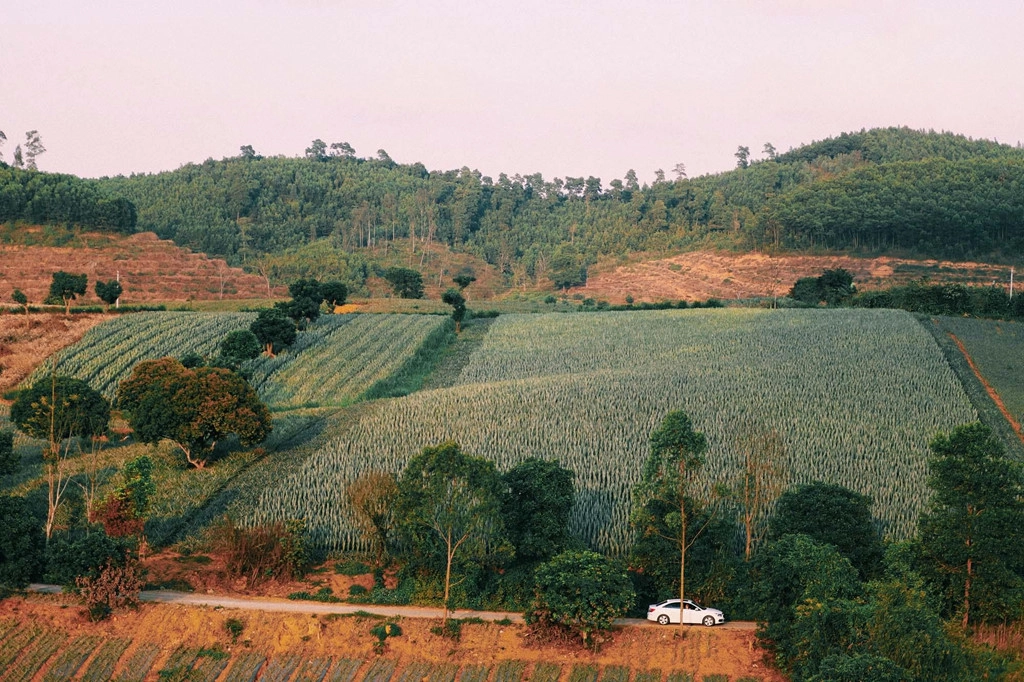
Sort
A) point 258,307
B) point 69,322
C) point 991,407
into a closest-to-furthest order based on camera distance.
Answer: point 991,407 → point 69,322 → point 258,307

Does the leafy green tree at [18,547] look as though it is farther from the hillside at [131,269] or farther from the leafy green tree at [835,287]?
the leafy green tree at [835,287]

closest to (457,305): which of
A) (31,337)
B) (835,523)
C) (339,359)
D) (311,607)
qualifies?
(339,359)

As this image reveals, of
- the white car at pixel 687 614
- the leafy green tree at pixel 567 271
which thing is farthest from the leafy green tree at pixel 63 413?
the leafy green tree at pixel 567 271

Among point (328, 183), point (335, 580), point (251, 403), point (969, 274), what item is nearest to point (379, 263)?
point (328, 183)

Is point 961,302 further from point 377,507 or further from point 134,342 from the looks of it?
point 377,507

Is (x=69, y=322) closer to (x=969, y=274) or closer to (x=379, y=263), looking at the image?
(x=379, y=263)
